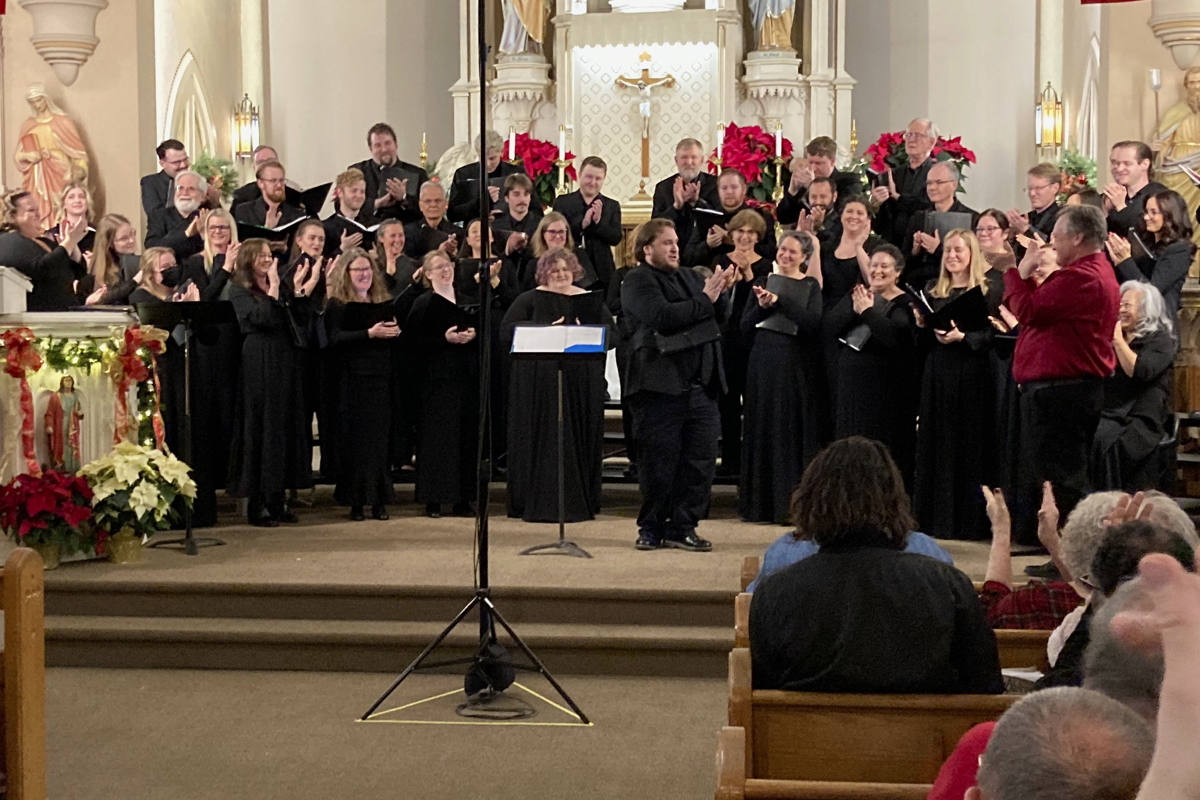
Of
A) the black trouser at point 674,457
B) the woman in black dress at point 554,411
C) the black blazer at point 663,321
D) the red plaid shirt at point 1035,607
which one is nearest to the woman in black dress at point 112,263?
the woman in black dress at point 554,411

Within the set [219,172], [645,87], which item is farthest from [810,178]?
[219,172]

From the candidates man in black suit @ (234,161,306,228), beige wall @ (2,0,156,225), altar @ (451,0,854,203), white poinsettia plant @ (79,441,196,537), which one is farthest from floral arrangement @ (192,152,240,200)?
white poinsettia plant @ (79,441,196,537)

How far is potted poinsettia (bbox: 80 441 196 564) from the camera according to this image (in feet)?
22.8

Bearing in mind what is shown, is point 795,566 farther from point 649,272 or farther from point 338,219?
point 338,219

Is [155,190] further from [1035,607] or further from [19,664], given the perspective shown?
[1035,607]

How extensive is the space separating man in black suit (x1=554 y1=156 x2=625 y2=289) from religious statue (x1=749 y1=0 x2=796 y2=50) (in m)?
5.79

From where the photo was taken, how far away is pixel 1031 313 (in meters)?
6.38

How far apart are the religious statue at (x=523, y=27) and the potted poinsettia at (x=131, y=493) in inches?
349

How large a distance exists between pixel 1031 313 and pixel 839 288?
6.19 ft

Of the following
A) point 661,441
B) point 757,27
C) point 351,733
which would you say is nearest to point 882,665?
point 351,733

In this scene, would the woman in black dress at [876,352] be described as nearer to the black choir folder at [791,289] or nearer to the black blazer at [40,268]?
the black choir folder at [791,289]

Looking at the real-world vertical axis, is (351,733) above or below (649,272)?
below

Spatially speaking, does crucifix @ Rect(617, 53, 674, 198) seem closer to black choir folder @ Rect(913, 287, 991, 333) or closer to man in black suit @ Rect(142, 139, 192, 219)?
man in black suit @ Rect(142, 139, 192, 219)

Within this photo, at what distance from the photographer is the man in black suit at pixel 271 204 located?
9.19 meters
